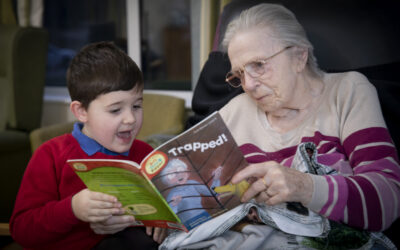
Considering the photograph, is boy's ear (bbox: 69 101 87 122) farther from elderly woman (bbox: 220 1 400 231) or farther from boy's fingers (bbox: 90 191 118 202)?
elderly woman (bbox: 220 1 400 231)

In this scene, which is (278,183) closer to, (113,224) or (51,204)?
(113,224)

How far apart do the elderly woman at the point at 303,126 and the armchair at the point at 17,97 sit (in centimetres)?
185

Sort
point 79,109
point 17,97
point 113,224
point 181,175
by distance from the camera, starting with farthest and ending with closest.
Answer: point 17,97
point 79,109
point 113,224
point 181,175

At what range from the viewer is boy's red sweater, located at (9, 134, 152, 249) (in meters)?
1.08

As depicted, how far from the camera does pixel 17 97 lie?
9.32 feet

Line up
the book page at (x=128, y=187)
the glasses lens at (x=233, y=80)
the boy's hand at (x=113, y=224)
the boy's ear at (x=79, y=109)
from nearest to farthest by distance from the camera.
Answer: the book page at (x=128, y=187)
the boy's hand at (x=113, y=224)
the boy's ear at (x=79, y=109)
the glasses lens at (x=233, y=80)

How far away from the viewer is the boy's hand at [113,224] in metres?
1.06

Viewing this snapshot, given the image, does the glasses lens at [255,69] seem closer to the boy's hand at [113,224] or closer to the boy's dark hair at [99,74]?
the boy's dark hair at [99,74]

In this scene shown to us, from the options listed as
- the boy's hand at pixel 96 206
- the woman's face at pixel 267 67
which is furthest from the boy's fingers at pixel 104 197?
the woman's face at pixel 267 67

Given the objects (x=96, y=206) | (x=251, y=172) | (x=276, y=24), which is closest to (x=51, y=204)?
(x=96, y=206)

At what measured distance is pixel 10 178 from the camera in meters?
2.71

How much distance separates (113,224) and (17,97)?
2087mm

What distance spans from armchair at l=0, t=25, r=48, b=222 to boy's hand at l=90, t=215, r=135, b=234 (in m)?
1.79

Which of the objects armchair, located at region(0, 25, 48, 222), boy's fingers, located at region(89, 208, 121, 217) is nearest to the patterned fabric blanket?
boy's fingers, located at region(89, 208, 121, 217)
